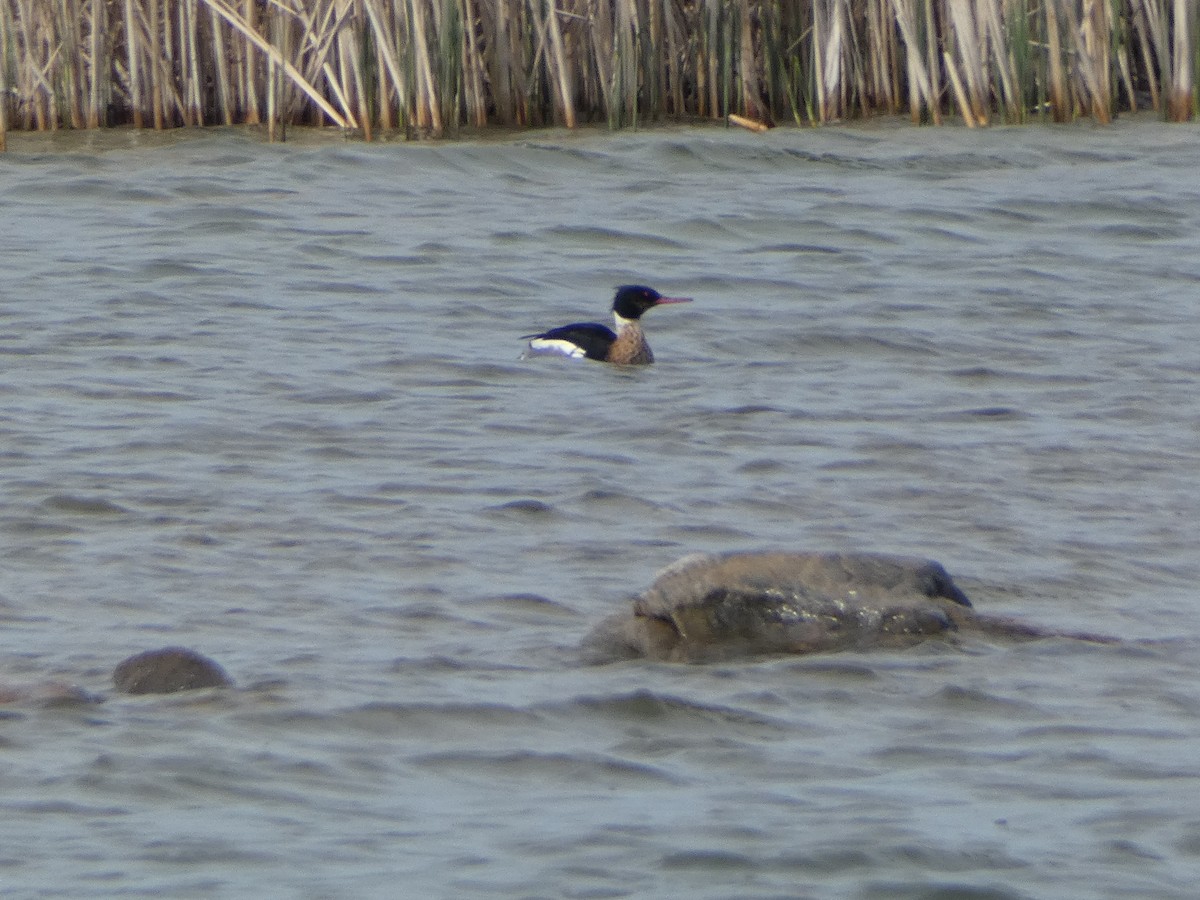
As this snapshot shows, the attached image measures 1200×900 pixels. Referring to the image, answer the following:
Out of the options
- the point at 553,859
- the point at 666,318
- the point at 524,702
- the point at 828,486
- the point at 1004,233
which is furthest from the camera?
the point at 1004,233

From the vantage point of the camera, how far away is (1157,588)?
5.61 metres

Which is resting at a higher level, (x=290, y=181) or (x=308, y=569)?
(x=290, y=181)

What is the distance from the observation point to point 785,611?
16.9 ft

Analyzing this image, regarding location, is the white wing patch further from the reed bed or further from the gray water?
the reed bed

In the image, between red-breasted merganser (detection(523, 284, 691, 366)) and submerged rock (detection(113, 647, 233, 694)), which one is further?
red-breasted merganser (detection(523, 284, 691, 366))

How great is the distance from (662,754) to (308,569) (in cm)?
175

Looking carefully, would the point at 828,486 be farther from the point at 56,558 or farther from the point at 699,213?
the point at 699,213

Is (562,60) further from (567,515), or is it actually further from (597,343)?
(567,515)

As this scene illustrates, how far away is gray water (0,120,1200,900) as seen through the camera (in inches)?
150

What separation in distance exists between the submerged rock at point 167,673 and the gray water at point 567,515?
0.19 ft

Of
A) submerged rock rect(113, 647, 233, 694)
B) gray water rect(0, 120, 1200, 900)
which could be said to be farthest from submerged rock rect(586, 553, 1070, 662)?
submerged rock rect(113, 647, 233, 694)

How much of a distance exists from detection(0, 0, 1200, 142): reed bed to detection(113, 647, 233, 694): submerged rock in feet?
28.8

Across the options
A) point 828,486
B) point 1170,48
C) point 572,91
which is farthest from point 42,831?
point 1170,48

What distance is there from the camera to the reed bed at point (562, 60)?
1309 cm
